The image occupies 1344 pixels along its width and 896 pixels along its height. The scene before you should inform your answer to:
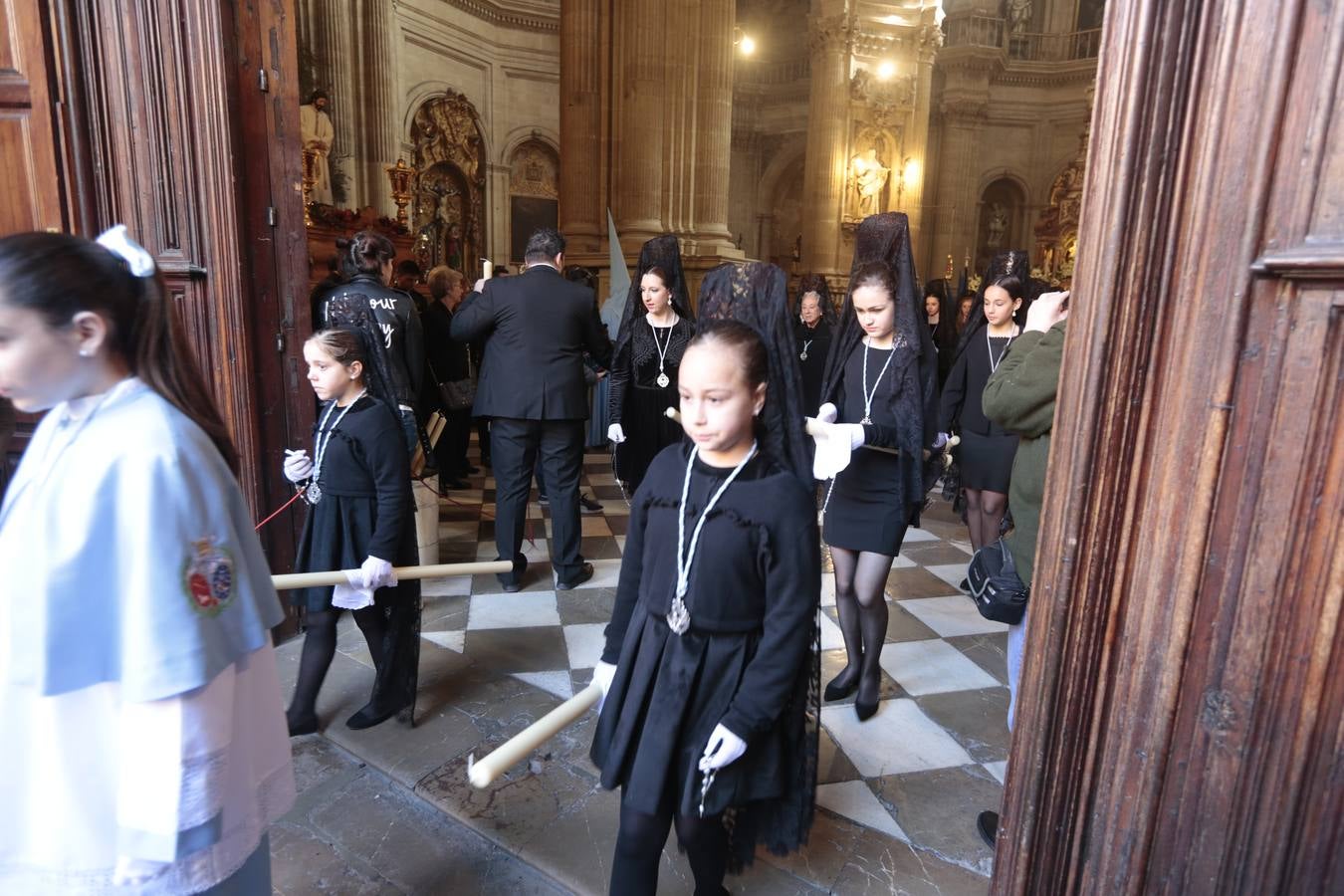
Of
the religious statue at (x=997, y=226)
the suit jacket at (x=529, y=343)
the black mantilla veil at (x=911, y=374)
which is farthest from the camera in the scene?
the religious statue at (x=997, y=226)

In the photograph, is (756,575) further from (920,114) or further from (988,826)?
(920,114)

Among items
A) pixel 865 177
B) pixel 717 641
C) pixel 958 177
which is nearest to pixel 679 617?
pixel 717 641

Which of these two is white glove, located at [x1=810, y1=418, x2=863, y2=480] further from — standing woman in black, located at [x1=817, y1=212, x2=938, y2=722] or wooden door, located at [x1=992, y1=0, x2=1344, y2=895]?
wooden door, located at [x1=992, y1=0, x2=1344, y2=895]

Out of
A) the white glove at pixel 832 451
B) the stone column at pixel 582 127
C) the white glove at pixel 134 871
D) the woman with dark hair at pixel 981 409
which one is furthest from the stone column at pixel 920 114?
the white glove at pixel 134 871

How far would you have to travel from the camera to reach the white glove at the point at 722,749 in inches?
60.2

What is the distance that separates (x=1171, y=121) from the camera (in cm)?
103

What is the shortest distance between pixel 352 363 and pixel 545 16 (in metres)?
17.8

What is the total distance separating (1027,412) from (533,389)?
2636 millimetres

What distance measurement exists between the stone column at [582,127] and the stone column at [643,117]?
577 millimetres

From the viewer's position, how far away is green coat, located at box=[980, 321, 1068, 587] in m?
2.14

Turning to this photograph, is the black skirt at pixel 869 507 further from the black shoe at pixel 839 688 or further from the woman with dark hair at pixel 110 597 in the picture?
the woman with dark hair at pixel 110 597

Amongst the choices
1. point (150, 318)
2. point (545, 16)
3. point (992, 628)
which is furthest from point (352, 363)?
point (545, 16)

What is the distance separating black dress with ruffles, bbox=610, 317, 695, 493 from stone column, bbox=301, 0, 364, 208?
10332 mm

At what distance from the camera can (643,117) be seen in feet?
30.8
